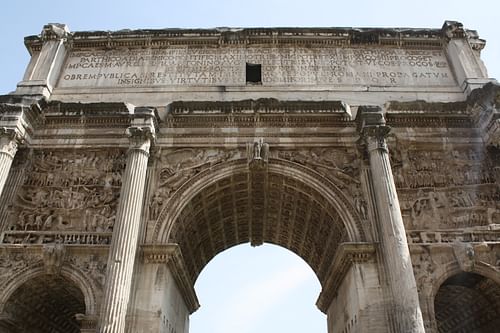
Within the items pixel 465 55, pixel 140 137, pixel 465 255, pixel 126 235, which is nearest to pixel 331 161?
pixel 465 255

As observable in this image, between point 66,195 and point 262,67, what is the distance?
6980 millimetres

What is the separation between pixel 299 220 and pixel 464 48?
7.60m

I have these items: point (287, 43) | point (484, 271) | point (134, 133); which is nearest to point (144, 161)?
point (134, 133)

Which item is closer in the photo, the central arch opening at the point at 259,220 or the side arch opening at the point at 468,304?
the side arch opening at the point at 468,304

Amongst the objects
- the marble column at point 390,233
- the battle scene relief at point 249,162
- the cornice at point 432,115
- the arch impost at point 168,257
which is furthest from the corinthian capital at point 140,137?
the cornice at point 432,115

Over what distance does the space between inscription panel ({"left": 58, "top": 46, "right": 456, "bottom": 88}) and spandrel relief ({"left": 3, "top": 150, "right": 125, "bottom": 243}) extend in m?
2.78

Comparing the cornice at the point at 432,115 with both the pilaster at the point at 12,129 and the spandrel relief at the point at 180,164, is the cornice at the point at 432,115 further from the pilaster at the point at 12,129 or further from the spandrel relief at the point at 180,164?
the pilaster at the point at 12,129

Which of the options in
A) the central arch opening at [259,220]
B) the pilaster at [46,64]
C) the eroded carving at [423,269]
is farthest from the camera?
the pilaster at [46,64]

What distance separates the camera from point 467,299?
11.4 m

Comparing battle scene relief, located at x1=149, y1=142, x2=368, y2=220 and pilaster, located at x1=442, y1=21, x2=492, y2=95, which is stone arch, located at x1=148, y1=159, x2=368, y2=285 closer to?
battle scene relief, located at x1=149, y1=142, x2=368, y2=220

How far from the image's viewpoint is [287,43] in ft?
47.9

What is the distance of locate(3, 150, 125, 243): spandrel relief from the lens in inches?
434

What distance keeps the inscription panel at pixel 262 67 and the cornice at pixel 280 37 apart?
0.22 m

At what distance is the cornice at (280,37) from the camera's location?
571 inches
